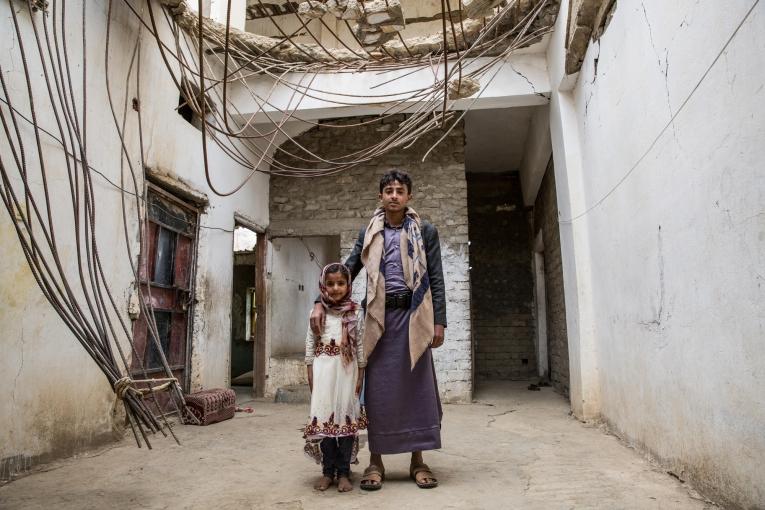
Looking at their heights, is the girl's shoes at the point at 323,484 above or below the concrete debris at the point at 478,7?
below

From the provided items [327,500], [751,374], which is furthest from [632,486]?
[327,500]

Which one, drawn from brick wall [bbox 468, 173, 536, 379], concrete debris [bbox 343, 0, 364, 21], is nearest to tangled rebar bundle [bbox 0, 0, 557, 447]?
concrete debris [bbox 343, 0, 364, 21]

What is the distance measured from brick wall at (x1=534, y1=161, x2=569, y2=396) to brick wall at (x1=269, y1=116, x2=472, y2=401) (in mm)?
1091

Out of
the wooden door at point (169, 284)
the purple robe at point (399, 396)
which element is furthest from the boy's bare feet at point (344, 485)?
the wooden door at point (169, 284)

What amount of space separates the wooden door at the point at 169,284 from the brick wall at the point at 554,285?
382cm

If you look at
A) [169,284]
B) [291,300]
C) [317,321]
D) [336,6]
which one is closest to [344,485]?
[317,321]

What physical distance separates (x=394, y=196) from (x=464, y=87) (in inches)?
106

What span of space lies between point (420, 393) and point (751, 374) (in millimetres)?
1177

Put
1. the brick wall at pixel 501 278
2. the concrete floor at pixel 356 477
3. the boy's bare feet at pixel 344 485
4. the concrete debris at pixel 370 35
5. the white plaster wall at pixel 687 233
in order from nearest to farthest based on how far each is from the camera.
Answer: the white plaster wall at pixel 687 233
the concrete floor at pixel 356 477
the boy's bare feet at pixel 344 485
the concrete debris at pixel 370 35
the brick wall at pixel 501 278

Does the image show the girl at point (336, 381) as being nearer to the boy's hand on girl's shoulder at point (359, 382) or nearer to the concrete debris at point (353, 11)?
the boy's hand on girl's shoulder at point (359, 382)

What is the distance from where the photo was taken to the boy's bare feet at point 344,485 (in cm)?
199

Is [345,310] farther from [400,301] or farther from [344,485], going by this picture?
[344,485]

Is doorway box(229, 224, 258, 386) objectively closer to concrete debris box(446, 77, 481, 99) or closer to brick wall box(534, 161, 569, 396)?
brick wall box(534, 161, 569, 396)

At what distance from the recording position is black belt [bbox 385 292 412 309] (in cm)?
213
